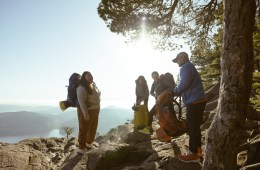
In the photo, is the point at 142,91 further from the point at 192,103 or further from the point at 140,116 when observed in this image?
the point at 192,103

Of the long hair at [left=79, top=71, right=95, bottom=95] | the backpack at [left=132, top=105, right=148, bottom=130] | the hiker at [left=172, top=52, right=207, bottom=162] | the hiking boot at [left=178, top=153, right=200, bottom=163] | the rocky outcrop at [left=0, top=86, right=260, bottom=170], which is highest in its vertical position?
the long hair at [left=79, top=71, right=95, bottom=95]

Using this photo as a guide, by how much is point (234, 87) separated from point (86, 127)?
451cm

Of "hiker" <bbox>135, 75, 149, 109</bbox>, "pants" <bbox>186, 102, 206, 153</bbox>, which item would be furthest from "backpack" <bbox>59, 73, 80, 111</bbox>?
"hiker" <bbox>135, 75, 149, 109</bbox>

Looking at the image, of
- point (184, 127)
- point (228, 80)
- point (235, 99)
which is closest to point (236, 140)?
point (235, 99)

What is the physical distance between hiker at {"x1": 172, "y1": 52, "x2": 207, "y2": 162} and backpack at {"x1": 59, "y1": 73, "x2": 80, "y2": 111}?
125 inches

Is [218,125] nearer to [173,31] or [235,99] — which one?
[235,99]

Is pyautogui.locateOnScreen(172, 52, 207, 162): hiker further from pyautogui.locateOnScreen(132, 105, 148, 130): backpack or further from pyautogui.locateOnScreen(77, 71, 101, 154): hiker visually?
pyautogui.locateOnScreen(132, 105, 148, 130): backpack

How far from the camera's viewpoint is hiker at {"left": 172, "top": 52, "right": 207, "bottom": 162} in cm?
520

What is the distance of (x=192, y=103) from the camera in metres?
5.21

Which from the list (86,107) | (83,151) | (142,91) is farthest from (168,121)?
(142,91)

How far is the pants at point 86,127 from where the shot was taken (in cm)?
723

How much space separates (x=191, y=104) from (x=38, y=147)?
23.4 feet

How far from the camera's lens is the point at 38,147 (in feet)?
32.9

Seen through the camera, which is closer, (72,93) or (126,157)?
(126,157)
